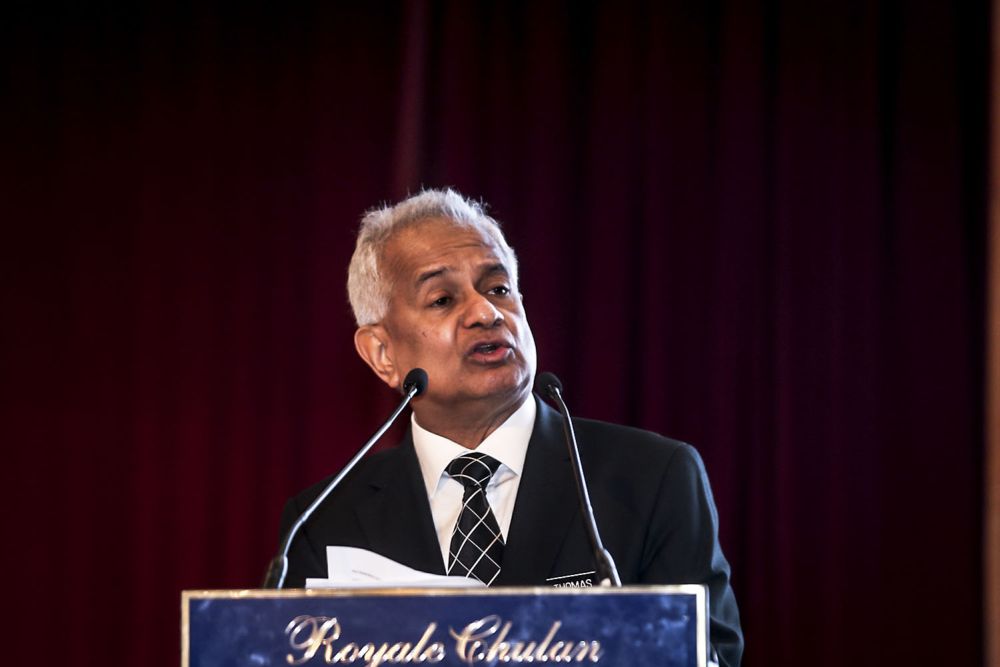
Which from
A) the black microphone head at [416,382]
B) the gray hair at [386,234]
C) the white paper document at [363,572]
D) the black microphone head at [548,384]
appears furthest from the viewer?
the gray hair at [386,234]

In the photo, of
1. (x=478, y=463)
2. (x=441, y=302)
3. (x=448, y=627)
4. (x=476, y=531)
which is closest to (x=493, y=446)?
(x=478, y=463)

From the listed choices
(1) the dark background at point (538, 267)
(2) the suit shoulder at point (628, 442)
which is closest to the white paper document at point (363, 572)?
(2) the suit shoulder at point (628, 442)

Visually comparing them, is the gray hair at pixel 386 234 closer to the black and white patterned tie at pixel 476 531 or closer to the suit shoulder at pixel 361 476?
the suit shoulder at pixel 361 476

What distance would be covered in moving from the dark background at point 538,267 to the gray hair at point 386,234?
0.77m

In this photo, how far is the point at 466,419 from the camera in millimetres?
1980

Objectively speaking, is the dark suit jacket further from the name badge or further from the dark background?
the dark background

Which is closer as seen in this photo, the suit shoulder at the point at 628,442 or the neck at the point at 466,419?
the suit shoulder at the point at 628,442

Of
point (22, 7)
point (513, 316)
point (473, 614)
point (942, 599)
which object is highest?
point (22, 7)

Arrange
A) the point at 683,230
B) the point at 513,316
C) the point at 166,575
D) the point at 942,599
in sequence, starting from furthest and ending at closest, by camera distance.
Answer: the point at 166,575, the point at 683,230, the point at 942,599, the point at 513,316

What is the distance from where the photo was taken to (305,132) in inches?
122

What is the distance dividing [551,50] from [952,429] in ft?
4.43

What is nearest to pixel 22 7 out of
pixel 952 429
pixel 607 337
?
pixel 607 337

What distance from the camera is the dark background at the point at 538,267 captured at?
2.67 m

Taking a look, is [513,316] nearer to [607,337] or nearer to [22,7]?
[607,337]
